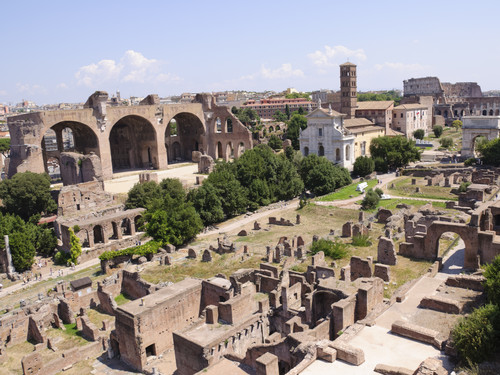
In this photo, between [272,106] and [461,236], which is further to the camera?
[272,106]

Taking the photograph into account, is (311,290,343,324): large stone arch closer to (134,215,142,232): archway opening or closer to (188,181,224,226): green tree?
(188,181,224,226): green tree

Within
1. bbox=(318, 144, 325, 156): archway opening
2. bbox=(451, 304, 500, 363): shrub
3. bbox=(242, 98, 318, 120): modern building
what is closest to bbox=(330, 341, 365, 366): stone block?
bbox=(451, 304, 500, 363): shrub

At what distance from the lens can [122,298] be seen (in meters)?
29.1

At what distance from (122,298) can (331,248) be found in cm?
1416

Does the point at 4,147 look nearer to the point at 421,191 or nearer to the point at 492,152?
the point at 421,191

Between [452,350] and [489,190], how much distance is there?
3391 cm

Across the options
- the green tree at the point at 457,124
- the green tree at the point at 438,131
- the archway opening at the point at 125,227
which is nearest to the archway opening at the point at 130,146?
the archway opening at the point at 125,227

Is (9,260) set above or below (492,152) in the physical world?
below

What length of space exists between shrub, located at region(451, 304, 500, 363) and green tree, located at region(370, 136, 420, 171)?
50131mm

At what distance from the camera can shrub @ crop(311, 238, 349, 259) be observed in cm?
2978

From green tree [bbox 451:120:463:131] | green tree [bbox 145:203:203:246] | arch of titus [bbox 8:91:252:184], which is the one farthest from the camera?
green tree [bbox 451:120:463:131]

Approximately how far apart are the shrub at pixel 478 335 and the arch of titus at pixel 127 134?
4862 cm

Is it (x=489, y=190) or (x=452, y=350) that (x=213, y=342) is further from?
(x=489, y=190)

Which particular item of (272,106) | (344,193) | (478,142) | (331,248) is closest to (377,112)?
(478,142)
